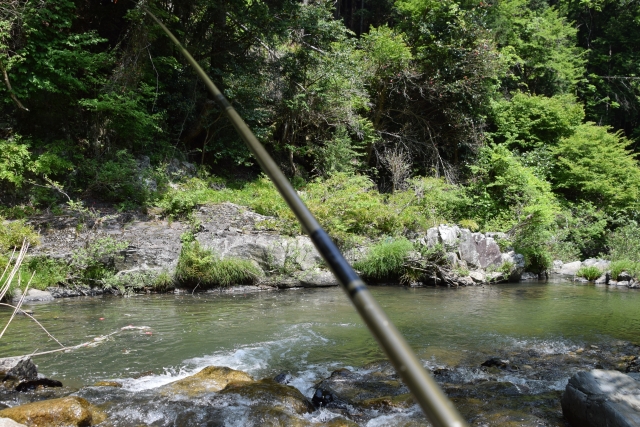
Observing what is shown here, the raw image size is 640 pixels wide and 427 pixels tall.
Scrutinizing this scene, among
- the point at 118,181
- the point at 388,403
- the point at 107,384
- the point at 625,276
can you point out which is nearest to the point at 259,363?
the point at 107,384

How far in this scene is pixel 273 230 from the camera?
12.5 meters

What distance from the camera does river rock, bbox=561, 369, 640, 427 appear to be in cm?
330

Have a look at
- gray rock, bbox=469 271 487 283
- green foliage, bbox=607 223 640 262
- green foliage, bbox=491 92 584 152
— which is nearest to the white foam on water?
gray rock, bbox=469 271 487 283

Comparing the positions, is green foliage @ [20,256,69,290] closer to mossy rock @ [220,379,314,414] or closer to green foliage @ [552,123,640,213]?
mossy rock @ [220,379,314,414]

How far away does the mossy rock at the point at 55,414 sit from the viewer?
3424 millimetres

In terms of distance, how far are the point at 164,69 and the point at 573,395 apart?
1347cm

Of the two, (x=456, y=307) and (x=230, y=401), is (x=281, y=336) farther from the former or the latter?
(x=456, y=307)

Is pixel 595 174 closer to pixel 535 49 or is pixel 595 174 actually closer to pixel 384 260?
pixel 535 49

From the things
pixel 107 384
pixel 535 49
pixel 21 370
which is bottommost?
pixel 107 384

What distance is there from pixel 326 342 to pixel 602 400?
391cm

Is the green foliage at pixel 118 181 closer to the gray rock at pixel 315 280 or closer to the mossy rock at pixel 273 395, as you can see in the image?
the gray rock at pixel 315 280

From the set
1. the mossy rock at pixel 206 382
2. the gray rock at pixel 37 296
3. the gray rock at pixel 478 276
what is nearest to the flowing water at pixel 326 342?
the mossy rock at pixel 206 382

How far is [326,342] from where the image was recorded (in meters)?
6.74

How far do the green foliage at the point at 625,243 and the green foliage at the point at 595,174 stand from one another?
198cm
